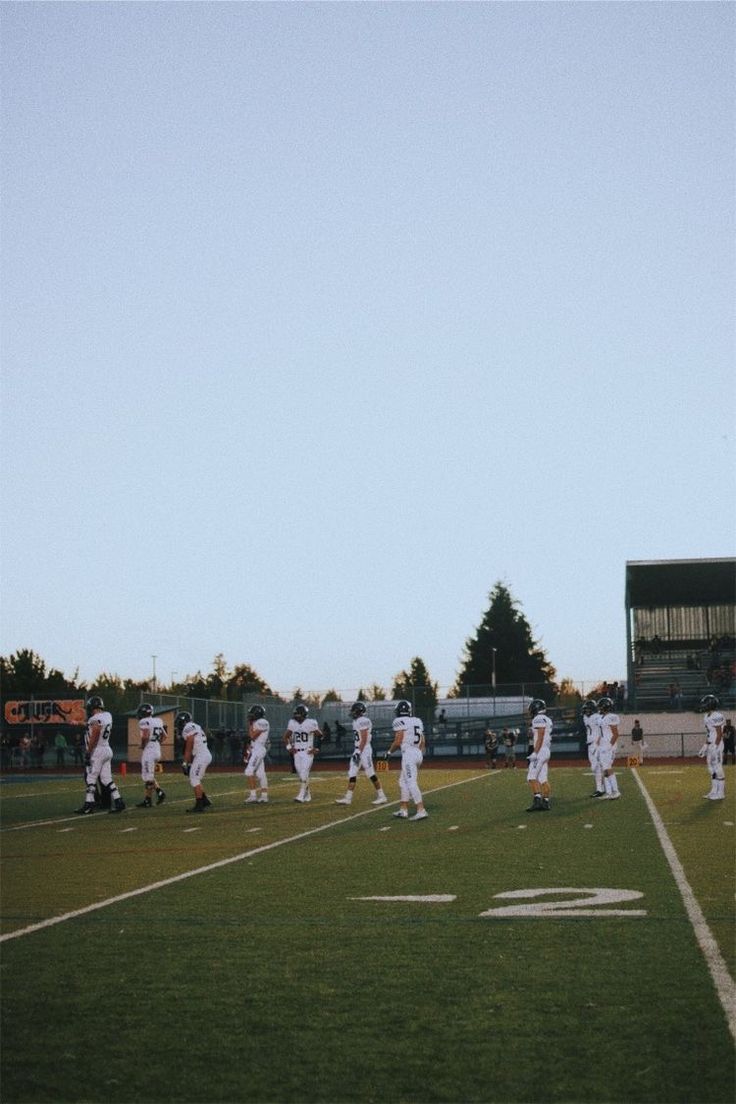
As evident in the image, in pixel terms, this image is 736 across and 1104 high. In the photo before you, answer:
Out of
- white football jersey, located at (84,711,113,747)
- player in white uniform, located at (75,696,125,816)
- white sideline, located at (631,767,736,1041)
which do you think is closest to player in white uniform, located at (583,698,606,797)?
player in white uniform, located at (75,696,125,816)

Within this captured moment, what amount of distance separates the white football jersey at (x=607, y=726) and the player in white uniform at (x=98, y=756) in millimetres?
9065

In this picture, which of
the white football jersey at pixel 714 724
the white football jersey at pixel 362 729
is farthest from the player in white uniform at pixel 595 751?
the white football jersey at pixel 362 729

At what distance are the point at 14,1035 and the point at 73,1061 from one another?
2.04ft

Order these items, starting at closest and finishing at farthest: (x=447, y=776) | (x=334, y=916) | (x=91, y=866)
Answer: (x=334, y=916)
(x=91, y=866)
(x=447, y=776)

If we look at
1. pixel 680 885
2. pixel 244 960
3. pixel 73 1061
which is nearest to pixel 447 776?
pixel 680 885

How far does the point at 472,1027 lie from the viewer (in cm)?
649

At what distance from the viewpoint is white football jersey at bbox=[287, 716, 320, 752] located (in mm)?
24078

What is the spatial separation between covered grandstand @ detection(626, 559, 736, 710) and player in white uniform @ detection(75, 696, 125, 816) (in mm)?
35074

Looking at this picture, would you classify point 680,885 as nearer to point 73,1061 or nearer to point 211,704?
point 73,1061

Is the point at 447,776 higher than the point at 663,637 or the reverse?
the reverse

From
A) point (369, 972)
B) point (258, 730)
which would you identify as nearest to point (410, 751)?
point (258, 730)

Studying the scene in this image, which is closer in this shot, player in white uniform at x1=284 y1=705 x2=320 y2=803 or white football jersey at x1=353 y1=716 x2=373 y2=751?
white football jersey at x1=353 y1=716 x2=373 y2=751

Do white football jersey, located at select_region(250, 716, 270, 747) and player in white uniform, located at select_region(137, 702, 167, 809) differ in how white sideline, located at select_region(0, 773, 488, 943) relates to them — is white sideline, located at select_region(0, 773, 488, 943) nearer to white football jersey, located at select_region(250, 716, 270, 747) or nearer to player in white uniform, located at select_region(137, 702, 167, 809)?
white football jersey, located at select_region(250, 716, 270, 747)

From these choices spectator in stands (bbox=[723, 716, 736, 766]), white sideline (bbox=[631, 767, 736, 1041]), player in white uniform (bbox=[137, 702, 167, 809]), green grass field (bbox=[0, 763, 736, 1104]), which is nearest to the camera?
green grass field (bbox=[0, 763, 736, 1104])
